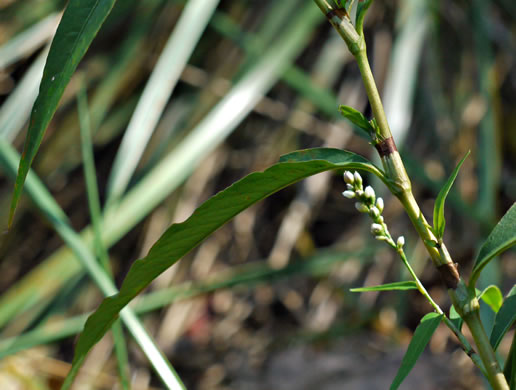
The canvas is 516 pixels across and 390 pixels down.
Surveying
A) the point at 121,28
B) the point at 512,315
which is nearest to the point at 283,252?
the point at 121,28

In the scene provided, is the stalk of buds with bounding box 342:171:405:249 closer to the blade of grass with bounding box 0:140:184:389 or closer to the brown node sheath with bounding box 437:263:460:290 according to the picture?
the brown node sheath with bounding box 437:263:460:290

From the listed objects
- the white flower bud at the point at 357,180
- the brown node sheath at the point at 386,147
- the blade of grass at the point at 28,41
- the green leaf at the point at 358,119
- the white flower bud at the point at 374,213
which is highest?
the blade of grass at the point at 28,41

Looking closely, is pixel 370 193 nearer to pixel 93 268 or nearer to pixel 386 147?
pixel 386 147

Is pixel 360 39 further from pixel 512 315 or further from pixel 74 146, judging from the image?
pixel 74 146

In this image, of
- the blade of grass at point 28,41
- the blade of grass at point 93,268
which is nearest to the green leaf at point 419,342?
the blade of grass at point 93,268

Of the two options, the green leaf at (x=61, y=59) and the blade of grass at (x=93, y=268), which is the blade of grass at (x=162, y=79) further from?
the green leaf at (x=61, y=59)

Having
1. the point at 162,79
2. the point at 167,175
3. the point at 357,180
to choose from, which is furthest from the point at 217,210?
the point at 162,79
